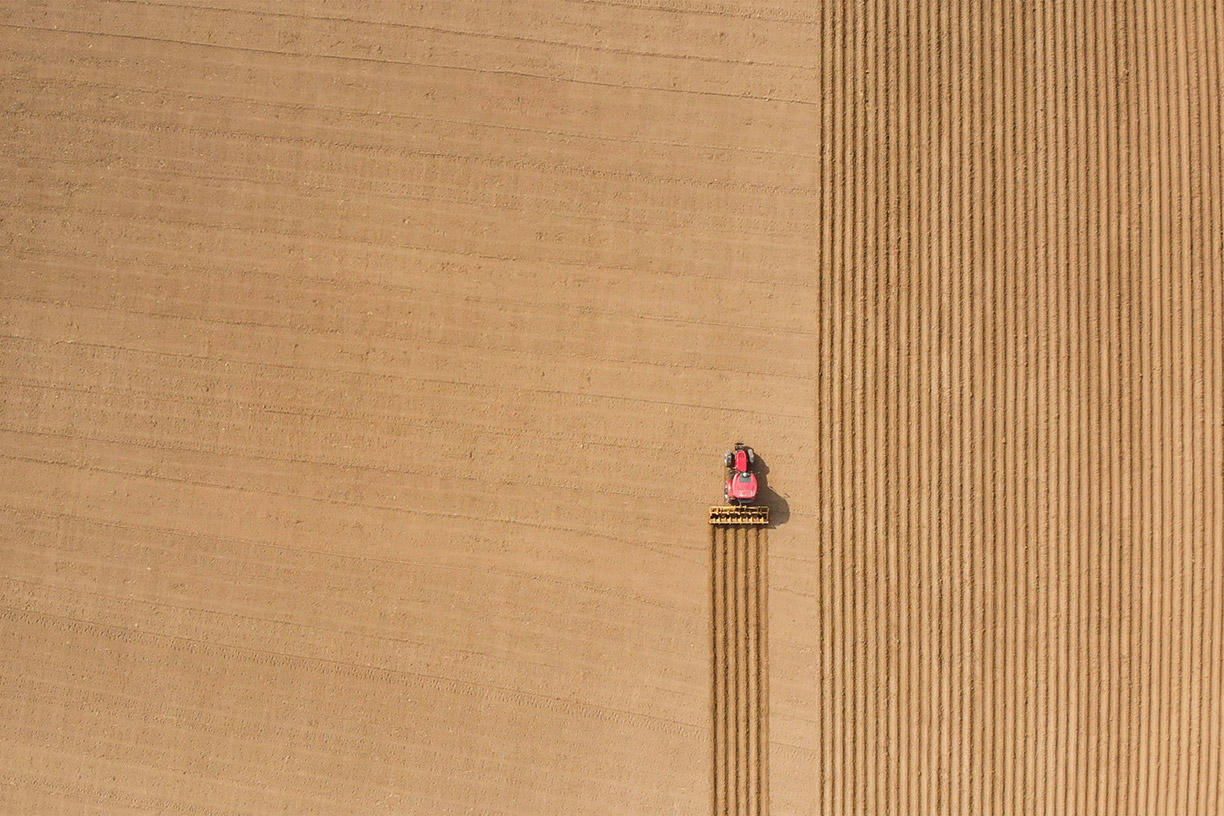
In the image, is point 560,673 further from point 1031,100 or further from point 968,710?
point 1031,100

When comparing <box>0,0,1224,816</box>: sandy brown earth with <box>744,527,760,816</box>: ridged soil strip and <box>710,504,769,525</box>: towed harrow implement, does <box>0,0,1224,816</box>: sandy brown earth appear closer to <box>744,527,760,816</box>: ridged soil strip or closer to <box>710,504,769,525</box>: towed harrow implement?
<box>744,527,760,816</box>: ridged soil strip

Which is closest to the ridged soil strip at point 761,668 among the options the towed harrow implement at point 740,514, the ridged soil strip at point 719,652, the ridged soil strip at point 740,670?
the ridged soil strip at point 740,670

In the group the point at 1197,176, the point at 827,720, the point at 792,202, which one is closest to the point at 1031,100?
the point at 1197,176

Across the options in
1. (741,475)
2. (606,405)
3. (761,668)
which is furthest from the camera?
(606,405)

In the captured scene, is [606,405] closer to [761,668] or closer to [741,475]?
[741,475]

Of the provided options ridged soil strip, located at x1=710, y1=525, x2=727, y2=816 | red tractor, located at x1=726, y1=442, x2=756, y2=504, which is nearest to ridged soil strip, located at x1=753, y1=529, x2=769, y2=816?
ridged soil strip, located at x1=710, y1=525, x2=727, y2=816

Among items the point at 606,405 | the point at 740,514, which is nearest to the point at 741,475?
the point at 740,514

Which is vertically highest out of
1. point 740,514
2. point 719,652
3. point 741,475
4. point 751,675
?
point 741,475

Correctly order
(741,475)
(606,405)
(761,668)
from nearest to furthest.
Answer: (741,475) < (761,668) < (606,405)
